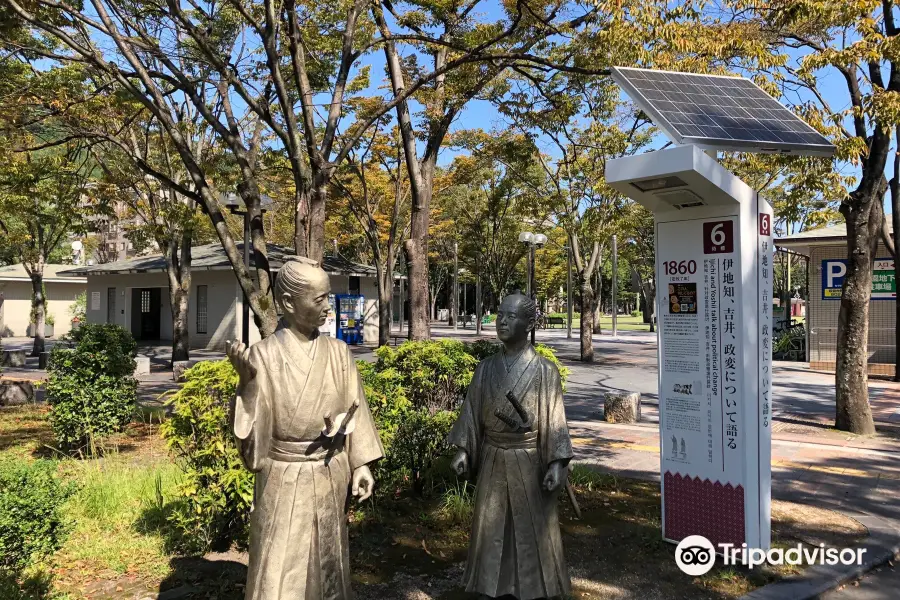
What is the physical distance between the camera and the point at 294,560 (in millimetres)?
2605

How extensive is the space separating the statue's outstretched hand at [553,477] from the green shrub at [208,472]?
226 cm

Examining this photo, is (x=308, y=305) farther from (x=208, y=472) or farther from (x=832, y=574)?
(x=832, y=574)

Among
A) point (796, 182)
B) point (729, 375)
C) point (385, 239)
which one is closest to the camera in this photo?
point (729, 375)

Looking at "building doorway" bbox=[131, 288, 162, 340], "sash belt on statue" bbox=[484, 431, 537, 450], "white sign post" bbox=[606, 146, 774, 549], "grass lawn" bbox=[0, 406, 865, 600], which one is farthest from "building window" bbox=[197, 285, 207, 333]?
"sash belt on statue" bbox=[484, 431, 537, 450]

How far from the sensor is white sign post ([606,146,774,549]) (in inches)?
177

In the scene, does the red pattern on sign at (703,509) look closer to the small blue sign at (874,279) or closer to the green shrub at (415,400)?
the green shrub at (415,400)

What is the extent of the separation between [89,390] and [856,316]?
1029 centimetres

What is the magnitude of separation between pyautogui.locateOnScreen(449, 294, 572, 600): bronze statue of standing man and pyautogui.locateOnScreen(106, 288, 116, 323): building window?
27349mm

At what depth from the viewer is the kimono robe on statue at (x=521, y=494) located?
354 cm

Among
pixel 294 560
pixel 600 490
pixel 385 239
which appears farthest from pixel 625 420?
pixel 385 239

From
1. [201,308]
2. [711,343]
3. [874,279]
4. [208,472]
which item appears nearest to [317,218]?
[208,472]

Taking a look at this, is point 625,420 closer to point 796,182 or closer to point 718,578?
point 796,182

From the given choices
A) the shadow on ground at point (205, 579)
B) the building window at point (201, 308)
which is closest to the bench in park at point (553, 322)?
the building window at point (201, 308)

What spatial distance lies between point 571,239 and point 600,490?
13.9m
